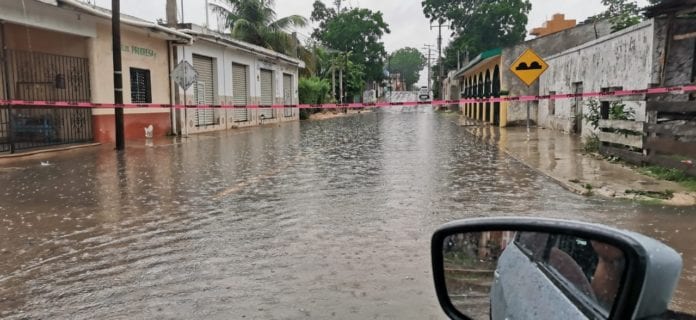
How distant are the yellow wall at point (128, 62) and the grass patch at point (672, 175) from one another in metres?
14.9

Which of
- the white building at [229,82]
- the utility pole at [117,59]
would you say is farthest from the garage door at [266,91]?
the utility pole at [117,59]

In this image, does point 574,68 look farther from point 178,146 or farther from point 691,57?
point 178,146

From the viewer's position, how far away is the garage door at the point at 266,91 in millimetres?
34375

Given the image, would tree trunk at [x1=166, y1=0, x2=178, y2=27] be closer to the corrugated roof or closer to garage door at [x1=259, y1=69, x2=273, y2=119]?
garage door at [x1=259, y1=69, x2=273, y2=119]

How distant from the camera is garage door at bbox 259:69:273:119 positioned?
34375 mm

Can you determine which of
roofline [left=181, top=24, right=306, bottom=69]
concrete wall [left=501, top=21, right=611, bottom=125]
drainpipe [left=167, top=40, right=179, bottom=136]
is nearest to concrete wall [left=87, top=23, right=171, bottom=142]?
drainpipe [left=167, top=40, right=179, bottom=136]

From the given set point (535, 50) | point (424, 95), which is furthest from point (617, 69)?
→ point (424, 95)

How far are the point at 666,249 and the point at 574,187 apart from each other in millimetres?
7594

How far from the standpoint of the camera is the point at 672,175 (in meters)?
9.10

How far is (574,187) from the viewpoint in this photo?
8578mm

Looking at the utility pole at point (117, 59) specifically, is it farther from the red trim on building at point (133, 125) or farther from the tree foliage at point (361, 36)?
the tree foliage at point (361, 36)

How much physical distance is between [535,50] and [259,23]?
17.3 metres

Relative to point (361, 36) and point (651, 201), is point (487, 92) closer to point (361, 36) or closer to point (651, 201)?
point (651, 201)

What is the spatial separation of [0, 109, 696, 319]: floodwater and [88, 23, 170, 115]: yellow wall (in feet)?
22.8
